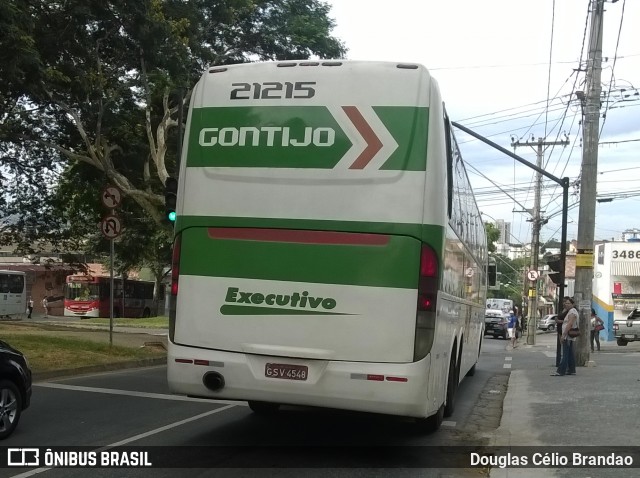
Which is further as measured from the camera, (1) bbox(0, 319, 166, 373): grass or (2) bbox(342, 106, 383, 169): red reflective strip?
(1) bbox(0, 319, 166, 373): grass

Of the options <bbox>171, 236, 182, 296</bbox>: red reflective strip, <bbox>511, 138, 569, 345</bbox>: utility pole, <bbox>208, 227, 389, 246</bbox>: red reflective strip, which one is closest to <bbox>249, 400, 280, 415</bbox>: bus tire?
<bbox>171, 236, 182, 296</bbox>: red reflective strip

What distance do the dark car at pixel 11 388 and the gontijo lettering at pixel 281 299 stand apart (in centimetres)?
266

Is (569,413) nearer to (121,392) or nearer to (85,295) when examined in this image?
(121,392)

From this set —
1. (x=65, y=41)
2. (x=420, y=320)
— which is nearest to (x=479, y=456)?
(x=420, y=320)

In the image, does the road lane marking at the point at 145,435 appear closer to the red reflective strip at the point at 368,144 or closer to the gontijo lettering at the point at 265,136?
the gontijo lettering at the point at 265,136

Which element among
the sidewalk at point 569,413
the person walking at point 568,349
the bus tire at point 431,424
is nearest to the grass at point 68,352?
the bus tire at point 431,424

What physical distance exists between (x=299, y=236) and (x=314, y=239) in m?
0.16

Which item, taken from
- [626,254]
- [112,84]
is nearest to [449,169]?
[112,84]

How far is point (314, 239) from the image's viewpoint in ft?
23.3

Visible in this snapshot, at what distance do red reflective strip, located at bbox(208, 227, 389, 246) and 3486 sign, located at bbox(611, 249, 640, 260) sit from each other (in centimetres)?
3818

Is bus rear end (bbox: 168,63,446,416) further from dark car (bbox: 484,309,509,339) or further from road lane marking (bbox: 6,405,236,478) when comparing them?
dark car (bbox: 484,309,509,339)

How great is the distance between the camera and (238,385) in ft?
23.5

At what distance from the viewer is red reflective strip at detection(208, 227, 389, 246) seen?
698 centimetres

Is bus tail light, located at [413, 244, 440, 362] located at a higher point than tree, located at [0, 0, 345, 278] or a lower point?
lower
